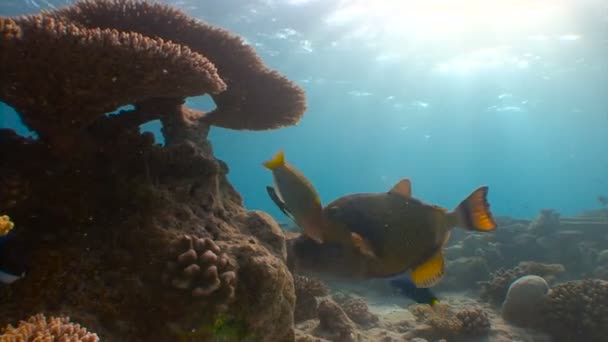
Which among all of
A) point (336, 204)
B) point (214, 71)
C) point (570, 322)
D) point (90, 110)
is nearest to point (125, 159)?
point (90, 110)

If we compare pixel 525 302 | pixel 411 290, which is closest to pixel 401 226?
pixel 411 290

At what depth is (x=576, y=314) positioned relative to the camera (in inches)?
315

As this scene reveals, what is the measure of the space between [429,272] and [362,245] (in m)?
0.57

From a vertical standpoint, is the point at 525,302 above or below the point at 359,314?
below

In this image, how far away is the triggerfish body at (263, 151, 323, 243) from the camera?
2.21 m

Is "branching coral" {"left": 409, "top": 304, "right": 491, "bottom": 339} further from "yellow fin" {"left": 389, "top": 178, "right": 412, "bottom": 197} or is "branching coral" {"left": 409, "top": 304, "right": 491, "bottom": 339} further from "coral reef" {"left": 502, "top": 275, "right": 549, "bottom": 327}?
"yellow fin" {"left": 389, "top": 178, "right": 412, "bottom": 197}

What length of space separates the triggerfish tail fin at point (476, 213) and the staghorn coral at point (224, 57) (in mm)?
4169

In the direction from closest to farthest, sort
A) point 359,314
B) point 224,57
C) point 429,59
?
1. point 224,57
2. point 359,314
3. point 429,59

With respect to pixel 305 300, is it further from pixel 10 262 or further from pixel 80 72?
pixel 80 72

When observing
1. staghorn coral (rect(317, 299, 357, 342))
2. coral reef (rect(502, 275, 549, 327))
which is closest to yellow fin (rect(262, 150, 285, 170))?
staghorn coral (rect(317, 299, 357, 342))

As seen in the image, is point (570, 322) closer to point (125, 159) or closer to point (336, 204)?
point (336, 204)

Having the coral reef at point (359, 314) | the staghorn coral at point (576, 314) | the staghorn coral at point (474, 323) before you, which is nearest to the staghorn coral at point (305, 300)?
the coral reef at point (359, 314)

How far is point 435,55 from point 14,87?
2914cm

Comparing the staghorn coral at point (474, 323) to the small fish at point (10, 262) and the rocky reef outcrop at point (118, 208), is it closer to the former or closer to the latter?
the rocky reef outcrop at point (118, 208)
